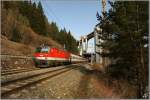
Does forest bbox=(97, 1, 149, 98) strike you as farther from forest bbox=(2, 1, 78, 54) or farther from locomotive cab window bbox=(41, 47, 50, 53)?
forest bbox=(2, 1, 78, 54)

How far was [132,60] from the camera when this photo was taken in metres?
24.1

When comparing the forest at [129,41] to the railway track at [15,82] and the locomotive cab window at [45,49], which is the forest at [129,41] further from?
the locomotive cab window at [45,49]

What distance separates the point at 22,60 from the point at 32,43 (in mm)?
49919

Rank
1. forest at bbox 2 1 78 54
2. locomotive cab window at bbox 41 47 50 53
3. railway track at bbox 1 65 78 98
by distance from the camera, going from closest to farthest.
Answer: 1. railway track at bbox 1 65 78 98
2. locomotive cab window at bbox 41 47 50 53
3. forest at bbox 2 1 78 54

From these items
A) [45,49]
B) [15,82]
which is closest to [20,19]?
[45,49]

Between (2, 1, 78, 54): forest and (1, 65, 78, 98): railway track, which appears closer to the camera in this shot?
(1, 65, 78, 98): railway track

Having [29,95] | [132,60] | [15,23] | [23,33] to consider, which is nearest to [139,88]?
[132,60]

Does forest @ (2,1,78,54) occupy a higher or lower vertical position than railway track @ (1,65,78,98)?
higher

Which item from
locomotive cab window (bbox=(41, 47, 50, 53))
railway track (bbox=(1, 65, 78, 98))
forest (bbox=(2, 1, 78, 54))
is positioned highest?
→ forest (bbox=(2, 1, 78, 54))

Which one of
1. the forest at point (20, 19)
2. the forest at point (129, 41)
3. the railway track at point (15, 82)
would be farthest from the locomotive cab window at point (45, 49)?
the forest at point (20, 19)

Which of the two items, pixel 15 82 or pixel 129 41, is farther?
pixel 129 41

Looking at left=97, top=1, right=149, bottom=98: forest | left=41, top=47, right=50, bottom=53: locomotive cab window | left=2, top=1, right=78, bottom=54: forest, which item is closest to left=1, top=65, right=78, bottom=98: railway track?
left=97, top=1, right=149, bottom=98: forest

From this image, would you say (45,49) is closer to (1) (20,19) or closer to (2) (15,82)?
(2) (15,82)

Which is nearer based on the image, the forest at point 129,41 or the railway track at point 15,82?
the railway track at point 15,82
